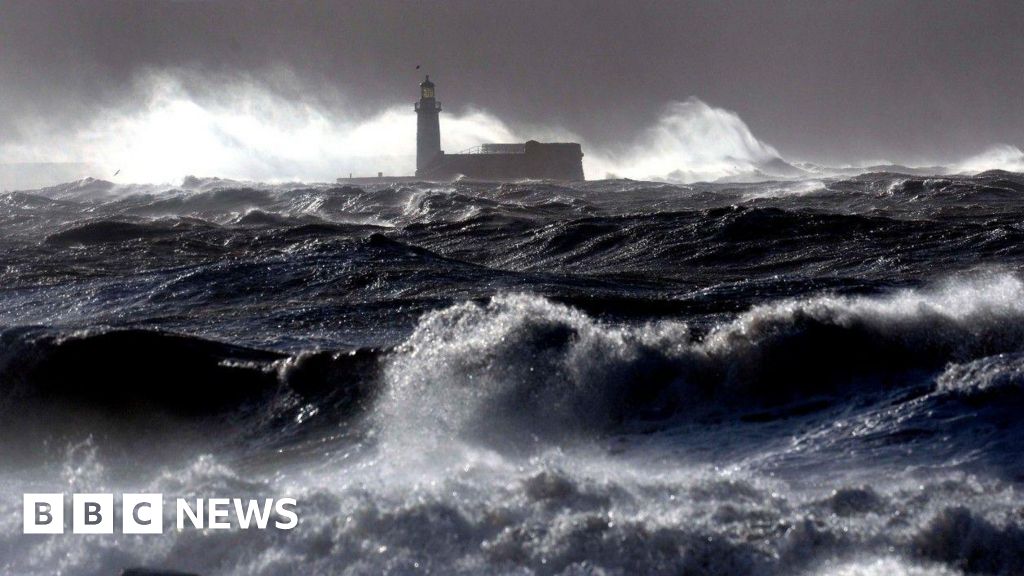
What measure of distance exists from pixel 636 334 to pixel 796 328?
37.1 inches

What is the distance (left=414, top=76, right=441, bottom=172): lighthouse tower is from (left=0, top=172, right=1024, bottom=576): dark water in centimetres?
4621

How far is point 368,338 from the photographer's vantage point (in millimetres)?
8055

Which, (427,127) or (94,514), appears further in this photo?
(427,127)

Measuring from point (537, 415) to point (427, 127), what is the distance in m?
53.5

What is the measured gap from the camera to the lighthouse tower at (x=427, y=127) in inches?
2293

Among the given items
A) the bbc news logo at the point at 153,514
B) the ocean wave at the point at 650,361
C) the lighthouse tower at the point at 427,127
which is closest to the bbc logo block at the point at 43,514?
the bbc news logo at the point at 153,514

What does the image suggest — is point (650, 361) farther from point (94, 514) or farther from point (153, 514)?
point (94, 514)

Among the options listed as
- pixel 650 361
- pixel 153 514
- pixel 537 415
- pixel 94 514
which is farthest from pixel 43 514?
pixel 650 361

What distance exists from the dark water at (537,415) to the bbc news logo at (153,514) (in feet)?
0.29

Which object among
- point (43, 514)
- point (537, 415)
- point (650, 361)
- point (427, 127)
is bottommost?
point (43, 514)

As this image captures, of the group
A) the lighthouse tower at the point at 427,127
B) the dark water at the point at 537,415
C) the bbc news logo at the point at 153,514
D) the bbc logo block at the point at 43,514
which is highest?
the lighthouse tower at the point at 427,127

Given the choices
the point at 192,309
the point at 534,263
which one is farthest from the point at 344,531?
the point at 534,263

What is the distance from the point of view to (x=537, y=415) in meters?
5.72

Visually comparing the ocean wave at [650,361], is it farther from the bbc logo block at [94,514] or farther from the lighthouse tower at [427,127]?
the lighthouse tower at [427,127]
